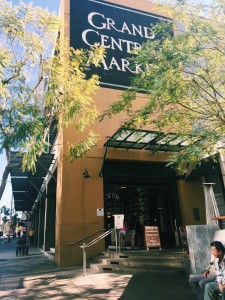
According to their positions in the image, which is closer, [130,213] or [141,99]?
[141,99]

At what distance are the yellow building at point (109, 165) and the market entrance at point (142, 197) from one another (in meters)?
0.06

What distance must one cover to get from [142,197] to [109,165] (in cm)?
955

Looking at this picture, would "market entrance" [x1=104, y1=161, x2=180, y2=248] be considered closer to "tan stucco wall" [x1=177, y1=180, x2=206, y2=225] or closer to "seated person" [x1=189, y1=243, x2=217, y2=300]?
"tan stucco wall" [x1=177, y1=180, x2=206, y2=225]

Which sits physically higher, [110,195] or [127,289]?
[110,195]

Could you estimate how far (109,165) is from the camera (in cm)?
1375

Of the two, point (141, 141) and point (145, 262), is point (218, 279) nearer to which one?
point (145, 262)

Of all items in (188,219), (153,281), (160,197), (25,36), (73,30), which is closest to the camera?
(153,281)

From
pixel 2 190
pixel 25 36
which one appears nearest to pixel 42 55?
pixel 25 36

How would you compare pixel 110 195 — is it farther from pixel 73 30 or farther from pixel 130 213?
pixel 73 30

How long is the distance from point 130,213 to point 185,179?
10826mm

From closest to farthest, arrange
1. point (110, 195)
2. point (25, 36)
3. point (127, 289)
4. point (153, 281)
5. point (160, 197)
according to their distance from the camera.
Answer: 1. point (127, 289)
2. point (153, 281)
3. point (25, 36)
4. point (160, 197)
5. point (110, 195)

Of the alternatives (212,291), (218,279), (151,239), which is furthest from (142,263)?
(218,279)

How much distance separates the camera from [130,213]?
78.3 feet

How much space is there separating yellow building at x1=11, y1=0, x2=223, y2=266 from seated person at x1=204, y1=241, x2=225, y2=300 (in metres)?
6.34
